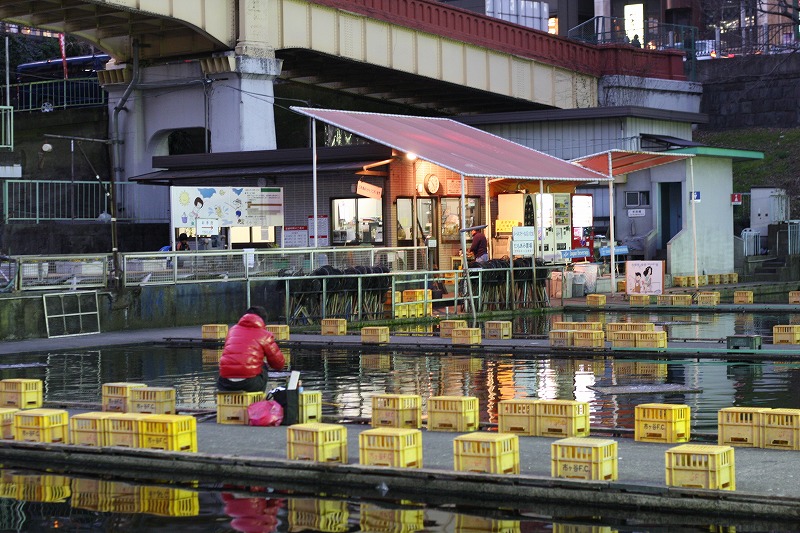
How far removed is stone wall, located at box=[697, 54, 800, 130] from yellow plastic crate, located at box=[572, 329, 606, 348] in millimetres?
46084

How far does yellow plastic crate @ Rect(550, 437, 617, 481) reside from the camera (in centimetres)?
1232

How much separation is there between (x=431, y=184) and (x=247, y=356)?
78.6ft

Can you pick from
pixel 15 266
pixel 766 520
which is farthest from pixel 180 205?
pixel 766 520

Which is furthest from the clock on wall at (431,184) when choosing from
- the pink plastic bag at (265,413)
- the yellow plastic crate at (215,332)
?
the pink plastic bag at (265,413)

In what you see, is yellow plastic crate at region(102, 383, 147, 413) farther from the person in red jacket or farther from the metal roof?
the metal roof

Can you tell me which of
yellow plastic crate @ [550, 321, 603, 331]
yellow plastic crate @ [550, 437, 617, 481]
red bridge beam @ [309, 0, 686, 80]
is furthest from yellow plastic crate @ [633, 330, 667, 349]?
red bridge beam @ [309, 0, 686, 80]

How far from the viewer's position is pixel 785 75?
2682 inches

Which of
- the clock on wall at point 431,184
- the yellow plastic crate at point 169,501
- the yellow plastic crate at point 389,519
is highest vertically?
the clock on wall at point 431,184

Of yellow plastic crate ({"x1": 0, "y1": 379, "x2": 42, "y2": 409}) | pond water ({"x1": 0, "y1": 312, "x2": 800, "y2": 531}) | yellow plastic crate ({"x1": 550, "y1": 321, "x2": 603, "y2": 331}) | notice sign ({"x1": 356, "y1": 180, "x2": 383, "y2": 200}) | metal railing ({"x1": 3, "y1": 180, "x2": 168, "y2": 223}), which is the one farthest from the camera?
metal railing ({"x1": 3, "y1": 180, "x2": 168, "y2": 223})

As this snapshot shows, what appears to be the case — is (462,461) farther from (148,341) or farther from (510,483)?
(148,341)

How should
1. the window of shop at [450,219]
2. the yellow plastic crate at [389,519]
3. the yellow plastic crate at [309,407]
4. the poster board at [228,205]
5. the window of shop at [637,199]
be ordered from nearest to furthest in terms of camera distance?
the yellow plastic crate at [389,519] < the yellow plastic crate at [309,407] < the poster board at [228,205] < the window of shop at [450,219] < the window of shop at [637,199]

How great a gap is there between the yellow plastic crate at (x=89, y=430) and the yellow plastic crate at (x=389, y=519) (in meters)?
4.03

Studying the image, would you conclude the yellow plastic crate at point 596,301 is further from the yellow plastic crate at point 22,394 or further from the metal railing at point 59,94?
the metal railing at point 59,94

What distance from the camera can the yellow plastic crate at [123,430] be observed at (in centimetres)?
1500
